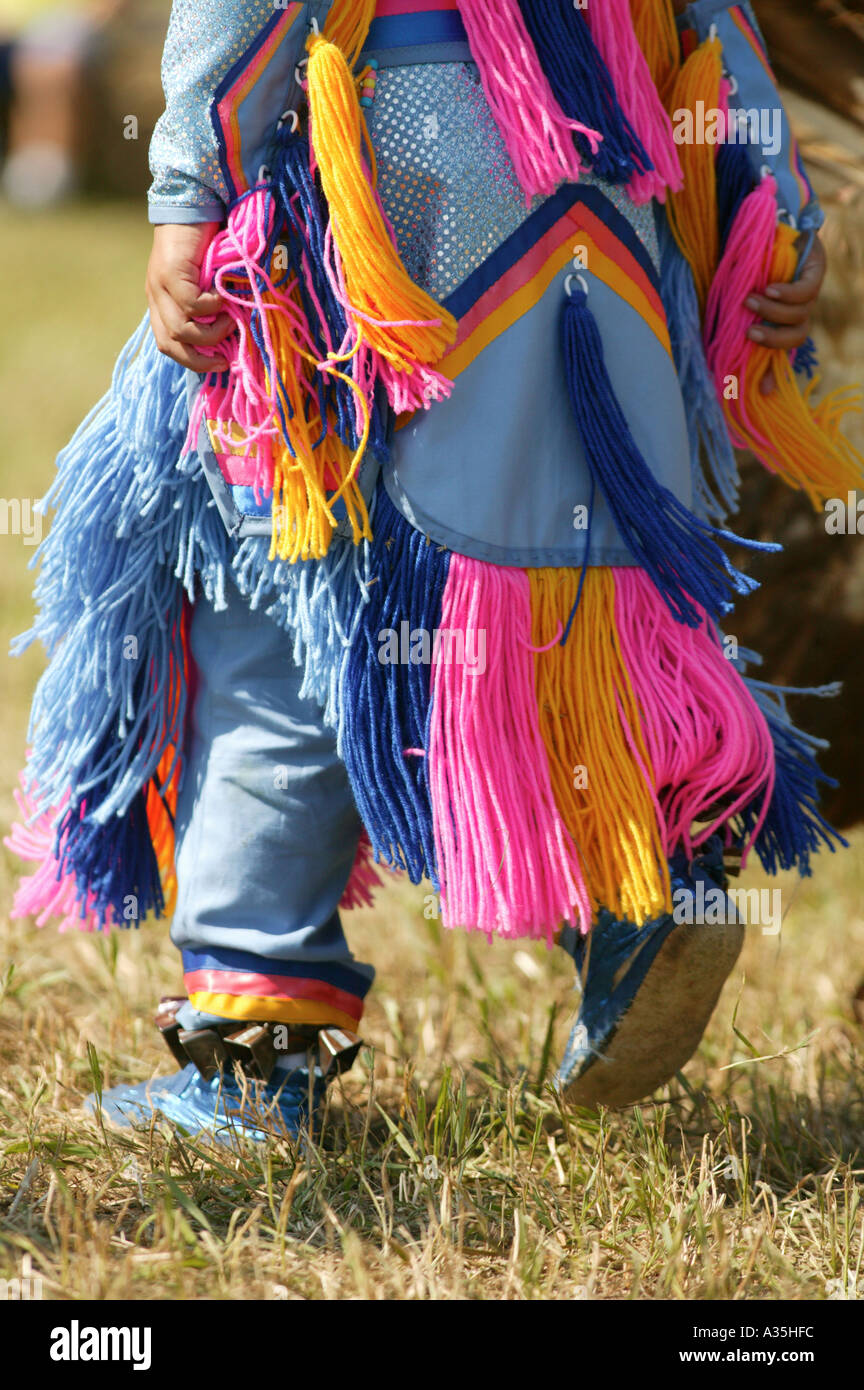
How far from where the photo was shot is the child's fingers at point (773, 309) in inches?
46.5

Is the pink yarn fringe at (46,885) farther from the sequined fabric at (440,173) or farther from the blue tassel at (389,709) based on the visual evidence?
the sequined fabric at (440,173)

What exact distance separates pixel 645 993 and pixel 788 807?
0.19 m

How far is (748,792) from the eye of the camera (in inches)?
44.6

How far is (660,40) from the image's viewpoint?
1158 mm

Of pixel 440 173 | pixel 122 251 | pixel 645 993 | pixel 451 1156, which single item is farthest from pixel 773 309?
pixel 122 251

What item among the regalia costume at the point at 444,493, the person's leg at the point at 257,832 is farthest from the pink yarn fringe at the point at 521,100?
the person's leg at the point at 257,832

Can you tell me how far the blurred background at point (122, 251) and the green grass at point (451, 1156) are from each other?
334 millimetres

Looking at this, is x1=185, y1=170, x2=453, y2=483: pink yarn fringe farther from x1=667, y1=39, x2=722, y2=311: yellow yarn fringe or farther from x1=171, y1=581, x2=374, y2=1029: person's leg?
x1=667, y1=39, x2=722, y2=311: yellow yarn fringe

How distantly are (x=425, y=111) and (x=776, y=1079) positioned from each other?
94 centimetres

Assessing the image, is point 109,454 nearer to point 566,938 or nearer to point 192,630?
point 192,630

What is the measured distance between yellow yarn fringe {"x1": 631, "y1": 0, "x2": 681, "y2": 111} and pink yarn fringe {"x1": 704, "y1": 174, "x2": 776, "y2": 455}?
0.10 meters

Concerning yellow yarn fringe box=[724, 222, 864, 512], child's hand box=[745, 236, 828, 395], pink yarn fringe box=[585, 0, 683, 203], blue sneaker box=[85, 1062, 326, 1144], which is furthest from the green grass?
pink yarn fringe box=[585, 0, 683, 203]

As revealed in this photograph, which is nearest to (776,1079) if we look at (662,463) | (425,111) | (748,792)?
(748,792)

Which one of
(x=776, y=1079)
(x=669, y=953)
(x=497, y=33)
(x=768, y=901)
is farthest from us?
(x=768, y=901)
